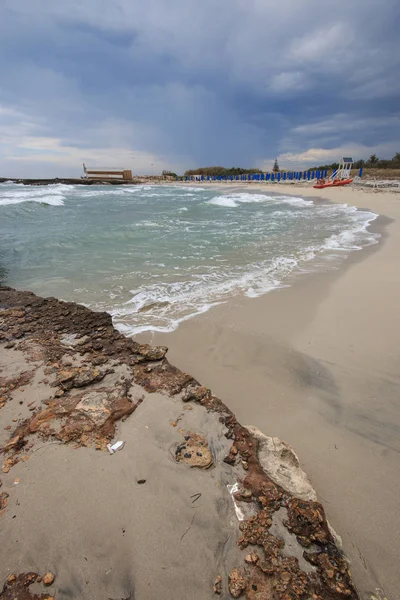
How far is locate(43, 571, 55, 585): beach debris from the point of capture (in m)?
1.32

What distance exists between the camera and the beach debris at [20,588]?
1.25 meters

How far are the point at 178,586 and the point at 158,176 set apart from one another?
99308 millimetres

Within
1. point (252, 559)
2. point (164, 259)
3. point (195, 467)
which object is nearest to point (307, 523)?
point (252, 559)

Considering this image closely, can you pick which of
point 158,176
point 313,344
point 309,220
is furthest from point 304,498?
point 158,176

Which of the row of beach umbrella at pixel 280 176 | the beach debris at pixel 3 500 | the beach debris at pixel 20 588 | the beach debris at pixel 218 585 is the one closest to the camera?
the beach debris at pixel 20 588

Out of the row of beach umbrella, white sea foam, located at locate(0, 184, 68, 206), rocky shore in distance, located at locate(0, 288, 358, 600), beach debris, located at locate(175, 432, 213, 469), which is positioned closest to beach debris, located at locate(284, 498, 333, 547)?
rocky shore in distance, located at locate(0, 288, 358, 600)

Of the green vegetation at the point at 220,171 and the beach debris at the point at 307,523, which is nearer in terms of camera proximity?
the beach debris at the point at 307,523

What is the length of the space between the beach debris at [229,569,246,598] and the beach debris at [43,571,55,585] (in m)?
0.84

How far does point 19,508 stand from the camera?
1589 millimetres

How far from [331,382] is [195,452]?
6.22 feet

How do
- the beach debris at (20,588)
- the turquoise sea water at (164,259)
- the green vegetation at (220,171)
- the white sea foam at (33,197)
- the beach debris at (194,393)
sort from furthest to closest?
the green vegetation at (220,171), the white sea foam at (33,197), the turquoise sea water at (164,259), the beach debris at (194,393), the beach debris at (20,588)

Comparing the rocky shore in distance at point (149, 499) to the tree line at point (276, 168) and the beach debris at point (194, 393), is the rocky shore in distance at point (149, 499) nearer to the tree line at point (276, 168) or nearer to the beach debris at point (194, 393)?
the beach debris at point (194, 393)

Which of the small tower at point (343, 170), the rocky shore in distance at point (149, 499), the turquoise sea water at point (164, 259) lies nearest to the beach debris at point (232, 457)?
the rocky shore in distance at point (149, 499)

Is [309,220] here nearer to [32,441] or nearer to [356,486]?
[356,486]
